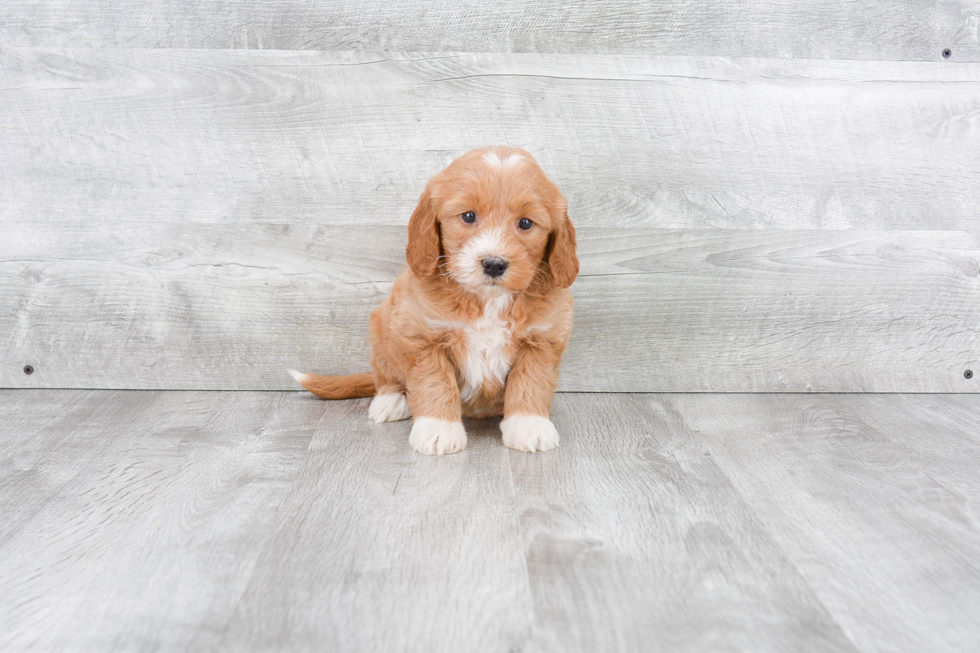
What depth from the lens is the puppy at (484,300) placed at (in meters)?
1.77

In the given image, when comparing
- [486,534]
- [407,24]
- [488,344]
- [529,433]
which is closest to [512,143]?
[407,24]

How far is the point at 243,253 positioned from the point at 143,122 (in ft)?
1.67

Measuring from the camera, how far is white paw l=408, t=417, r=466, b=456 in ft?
6.25

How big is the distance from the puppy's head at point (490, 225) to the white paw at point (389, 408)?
0.48 meters

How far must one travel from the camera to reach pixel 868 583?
133 centimetres

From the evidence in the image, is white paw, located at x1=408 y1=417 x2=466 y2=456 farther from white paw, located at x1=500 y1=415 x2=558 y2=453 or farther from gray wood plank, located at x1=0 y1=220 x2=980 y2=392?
gray wood plank, located at x1=0 y1=220 x2=980 y2=392

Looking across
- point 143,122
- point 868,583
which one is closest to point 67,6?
point 143,122

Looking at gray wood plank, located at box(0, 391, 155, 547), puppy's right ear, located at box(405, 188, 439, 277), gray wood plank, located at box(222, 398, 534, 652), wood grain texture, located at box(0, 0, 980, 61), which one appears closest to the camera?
gray wood plank, located at box(222, 398, 534, 652)

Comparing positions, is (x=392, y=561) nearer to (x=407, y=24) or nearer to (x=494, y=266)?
(x=494, y=266)

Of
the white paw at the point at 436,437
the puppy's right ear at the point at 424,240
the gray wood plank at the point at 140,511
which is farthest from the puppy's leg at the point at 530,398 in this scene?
the gray wood plank at the point at 140,511

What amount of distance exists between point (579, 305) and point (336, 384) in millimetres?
838

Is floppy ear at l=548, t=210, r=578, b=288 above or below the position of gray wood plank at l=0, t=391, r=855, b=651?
above

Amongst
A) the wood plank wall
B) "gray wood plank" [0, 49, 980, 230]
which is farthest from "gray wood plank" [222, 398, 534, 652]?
"gray wood plank" [0, 49, 980, 230]

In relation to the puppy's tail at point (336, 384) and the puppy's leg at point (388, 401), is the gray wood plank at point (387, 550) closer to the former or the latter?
the puppy's leg at point (388, 401)
